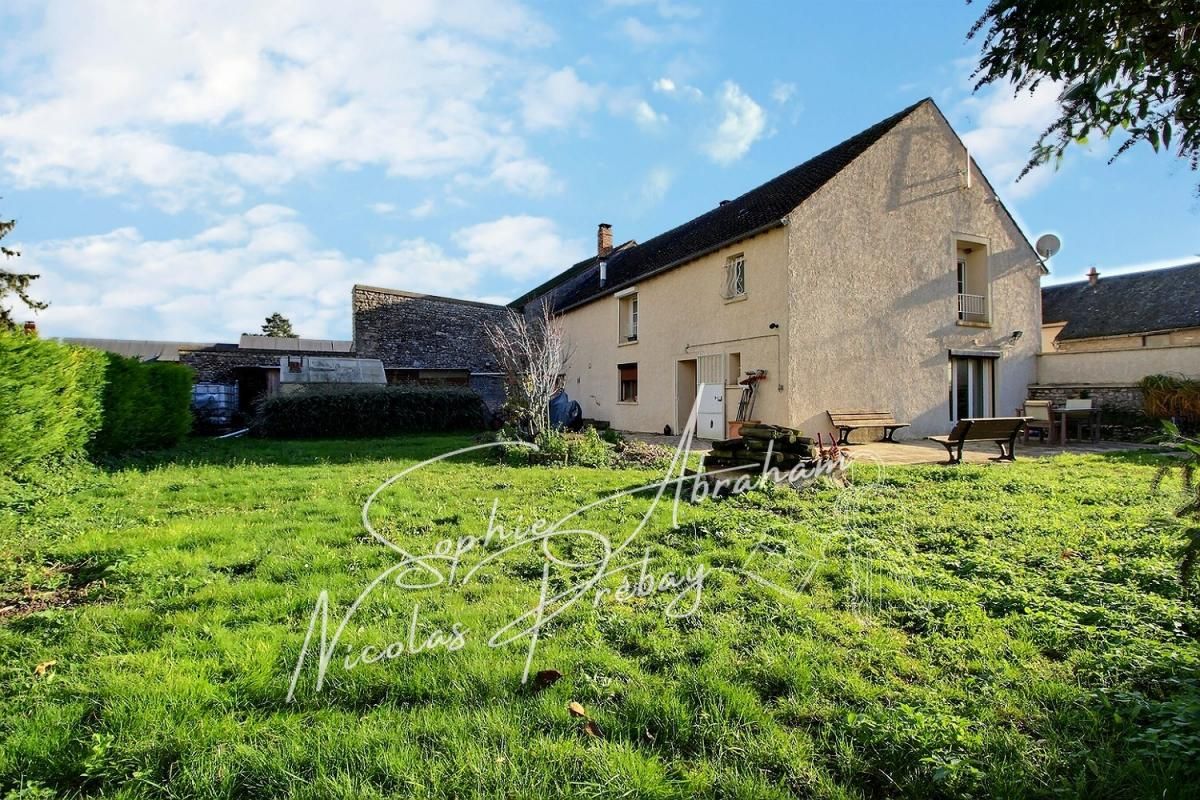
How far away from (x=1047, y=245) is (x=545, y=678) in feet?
66.8

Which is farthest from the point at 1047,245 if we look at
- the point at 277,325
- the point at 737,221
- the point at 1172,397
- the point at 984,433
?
the point at 277,325

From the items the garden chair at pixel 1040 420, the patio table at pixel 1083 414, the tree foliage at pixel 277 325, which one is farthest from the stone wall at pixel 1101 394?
the tree foliage at pixel 277 325

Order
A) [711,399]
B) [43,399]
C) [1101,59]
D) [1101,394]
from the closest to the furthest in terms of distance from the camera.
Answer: [1101,59], [43,399], [1101,394], [711,399]

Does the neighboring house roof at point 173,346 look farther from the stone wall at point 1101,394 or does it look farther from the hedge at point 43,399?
the stone wall at point 1101,394

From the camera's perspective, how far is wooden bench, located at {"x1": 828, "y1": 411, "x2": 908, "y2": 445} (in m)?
12.6

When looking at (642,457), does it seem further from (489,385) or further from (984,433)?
(489,385)

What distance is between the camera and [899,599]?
353 centimetres

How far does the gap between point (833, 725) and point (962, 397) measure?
15.6 meters

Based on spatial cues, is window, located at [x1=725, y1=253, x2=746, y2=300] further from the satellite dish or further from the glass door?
the satellite dish

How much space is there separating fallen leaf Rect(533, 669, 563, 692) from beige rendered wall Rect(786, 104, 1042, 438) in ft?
35.7

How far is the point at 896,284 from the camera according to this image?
14008 millimetres

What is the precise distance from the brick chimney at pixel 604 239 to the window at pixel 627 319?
25.5 feet

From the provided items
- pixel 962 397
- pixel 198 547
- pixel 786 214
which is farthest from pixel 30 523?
pixel 962 397

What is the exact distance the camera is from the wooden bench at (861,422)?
12555mm
